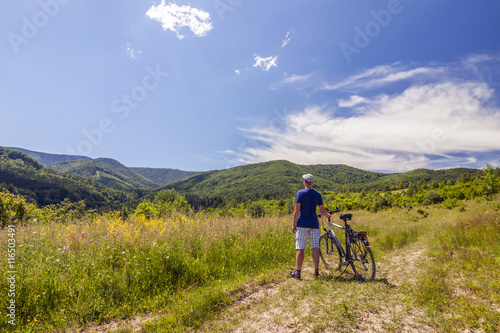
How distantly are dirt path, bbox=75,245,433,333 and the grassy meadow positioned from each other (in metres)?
0.02

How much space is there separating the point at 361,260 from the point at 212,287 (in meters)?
3.67

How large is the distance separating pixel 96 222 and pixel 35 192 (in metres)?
215

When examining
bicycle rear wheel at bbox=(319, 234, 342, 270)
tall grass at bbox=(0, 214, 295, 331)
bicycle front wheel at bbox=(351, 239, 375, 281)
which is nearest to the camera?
tall grass at bbox=(0, 214, 295, 331)

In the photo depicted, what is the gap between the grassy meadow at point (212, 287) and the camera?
325 cm

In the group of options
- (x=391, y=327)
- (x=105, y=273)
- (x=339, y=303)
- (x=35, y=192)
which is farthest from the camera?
(x=35, y=192)

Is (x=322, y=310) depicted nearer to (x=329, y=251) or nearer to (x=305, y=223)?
(x=305, y=223)

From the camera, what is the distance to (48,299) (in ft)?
11.9

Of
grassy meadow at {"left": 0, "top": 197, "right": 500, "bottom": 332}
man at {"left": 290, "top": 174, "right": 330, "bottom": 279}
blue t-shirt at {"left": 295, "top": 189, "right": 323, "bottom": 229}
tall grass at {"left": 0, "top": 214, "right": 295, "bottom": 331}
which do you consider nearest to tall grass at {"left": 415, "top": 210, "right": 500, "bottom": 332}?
grassy meadow at {"left": 0, "top": 197, "right": 500, "bottom": 332}

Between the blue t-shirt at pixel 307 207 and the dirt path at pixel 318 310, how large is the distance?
1332mm

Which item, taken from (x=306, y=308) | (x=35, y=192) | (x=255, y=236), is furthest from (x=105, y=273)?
(x=35, y=192)

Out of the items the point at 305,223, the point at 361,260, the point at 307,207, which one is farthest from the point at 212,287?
the point at 361,260

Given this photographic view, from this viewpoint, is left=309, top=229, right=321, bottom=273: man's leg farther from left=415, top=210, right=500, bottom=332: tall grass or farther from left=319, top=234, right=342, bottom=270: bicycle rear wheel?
left=415, top=210, right=500, bottom=332: tall grass

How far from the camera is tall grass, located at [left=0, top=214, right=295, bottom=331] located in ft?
11.6

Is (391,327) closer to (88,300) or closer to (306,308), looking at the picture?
(306,308)
